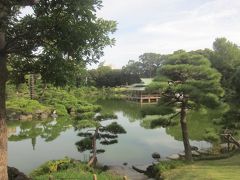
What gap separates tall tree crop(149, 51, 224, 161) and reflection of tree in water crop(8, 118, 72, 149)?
9.67 meters

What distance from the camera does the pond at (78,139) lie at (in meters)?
15.2

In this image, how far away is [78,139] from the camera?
64.8 feet

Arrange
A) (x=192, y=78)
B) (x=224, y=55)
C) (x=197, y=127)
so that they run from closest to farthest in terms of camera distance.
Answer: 1. (x=192, y=78)
2. (x=197, y=127)
3. (x=224, y=55)

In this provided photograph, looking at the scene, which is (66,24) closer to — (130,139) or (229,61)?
(130,139)

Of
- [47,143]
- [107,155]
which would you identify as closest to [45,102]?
[47,143]

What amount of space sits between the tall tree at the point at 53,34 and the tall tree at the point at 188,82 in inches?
199

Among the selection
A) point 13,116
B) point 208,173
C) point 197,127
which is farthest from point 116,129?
point 13,116

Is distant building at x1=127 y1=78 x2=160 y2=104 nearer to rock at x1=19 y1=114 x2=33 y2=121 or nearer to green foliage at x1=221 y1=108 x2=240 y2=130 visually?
rock at x1=19 y1=114 x2=33 y2=121

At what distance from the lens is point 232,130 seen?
48.4 ft

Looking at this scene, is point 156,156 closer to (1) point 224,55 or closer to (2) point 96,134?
(2) point 96,134

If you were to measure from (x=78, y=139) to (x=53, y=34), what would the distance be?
13904 millimetres

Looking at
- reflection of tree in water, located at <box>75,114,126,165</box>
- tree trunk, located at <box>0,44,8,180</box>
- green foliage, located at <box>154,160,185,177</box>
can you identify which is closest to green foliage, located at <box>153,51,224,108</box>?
green foliage, located at <box>154,160,185,177</box>

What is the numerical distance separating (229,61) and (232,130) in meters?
13.6

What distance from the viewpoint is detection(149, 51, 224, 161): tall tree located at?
1134 cm
